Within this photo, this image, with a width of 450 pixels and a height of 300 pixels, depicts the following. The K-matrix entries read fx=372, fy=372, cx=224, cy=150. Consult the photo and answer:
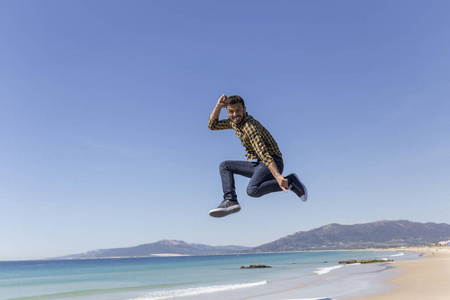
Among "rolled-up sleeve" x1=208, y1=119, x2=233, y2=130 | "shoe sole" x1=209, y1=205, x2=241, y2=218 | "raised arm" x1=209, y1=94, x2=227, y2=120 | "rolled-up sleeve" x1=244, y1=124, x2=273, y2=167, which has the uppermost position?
"raised arm" x1=209, y1=94, x2=227, y2=120

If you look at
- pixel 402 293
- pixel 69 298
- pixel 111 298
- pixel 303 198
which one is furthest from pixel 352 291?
pixel 69 298

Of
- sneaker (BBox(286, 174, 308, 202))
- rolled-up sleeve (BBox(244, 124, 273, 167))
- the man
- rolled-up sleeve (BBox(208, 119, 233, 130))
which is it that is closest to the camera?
rolled-up sleeve (BBox(244, 124, 273, 167))

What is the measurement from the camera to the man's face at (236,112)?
19.0ft

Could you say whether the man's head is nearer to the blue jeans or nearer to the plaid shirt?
the plaid shirt

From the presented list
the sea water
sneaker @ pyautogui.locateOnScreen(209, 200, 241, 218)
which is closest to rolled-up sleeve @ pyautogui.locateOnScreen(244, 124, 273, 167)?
sneaker @ pyautogui.locateOnScreen(209, 200, 241, 218)

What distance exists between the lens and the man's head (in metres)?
5.81

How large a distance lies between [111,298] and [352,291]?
18.3 m

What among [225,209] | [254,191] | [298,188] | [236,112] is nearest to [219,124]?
[236,112]

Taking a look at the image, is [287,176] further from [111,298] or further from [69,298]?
[69,298]

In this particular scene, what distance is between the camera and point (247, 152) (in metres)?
6.11

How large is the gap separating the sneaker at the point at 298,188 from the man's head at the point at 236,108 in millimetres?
1207

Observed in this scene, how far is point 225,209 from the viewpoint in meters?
5.79

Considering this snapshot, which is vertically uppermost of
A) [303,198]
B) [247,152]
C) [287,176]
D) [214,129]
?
[214,129]

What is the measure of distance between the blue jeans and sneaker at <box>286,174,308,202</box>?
23cm
